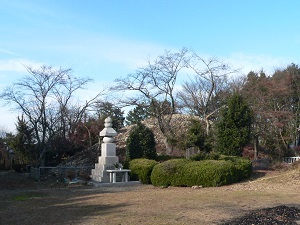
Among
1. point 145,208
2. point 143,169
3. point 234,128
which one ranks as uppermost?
point 234,128

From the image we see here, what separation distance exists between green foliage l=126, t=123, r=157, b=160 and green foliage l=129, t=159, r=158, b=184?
2098mm

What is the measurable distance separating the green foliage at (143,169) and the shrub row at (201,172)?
0.36 metres

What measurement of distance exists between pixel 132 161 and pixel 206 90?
14.7 metres

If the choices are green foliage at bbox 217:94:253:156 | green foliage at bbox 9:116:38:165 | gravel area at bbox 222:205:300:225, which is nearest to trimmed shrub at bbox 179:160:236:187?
green foliage at bbox 217:94:253:156

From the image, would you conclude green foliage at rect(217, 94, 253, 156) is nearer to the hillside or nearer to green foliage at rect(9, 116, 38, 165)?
the hillside

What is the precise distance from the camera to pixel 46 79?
944 inches

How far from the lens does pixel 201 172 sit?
14508mm

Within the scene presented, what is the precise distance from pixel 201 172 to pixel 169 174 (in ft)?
4.44

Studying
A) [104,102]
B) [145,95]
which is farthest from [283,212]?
[104,102]

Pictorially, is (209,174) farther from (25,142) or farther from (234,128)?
(25,142)

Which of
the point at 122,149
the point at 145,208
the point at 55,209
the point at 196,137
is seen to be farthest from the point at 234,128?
the point at 122,149

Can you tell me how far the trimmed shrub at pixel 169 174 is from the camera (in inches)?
595

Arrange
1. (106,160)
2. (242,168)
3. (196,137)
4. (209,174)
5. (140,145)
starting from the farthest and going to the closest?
(140,145), (196,137), (106,160), (242,168), (209,174)

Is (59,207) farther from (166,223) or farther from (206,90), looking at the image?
(206,90)
